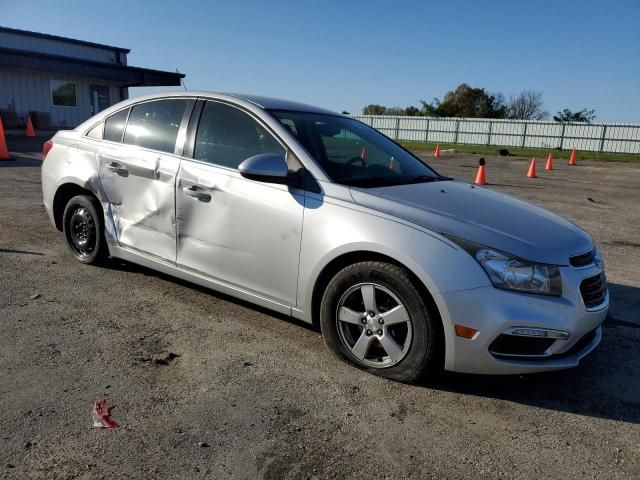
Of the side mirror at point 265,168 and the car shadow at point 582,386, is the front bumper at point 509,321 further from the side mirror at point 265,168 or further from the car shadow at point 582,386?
the side mirror at point 265,168

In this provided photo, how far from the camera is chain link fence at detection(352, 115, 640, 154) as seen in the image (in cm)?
Answer: 3209

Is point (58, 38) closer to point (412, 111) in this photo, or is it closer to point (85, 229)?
point (85, 229)

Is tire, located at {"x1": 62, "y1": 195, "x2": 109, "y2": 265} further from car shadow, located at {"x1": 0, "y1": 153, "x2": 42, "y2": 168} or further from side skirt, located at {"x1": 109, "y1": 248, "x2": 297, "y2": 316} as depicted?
car shadow, located at {"x1": 0, "y1": 153, "x2": 42, "y2": 168}

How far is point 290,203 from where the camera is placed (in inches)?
131

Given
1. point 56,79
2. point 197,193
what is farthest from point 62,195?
point 56,79

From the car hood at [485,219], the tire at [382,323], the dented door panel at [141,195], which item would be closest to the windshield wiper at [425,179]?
the car hood at [485,219]

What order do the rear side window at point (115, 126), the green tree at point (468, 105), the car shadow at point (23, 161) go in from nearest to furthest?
the rear side window at point (115, 126)
the car shadow at point (23, 161)
the green tree at point (468, 105)

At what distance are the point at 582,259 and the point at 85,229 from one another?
4.17 meters

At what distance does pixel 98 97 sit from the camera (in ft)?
87.8

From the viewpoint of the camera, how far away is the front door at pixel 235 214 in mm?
3367

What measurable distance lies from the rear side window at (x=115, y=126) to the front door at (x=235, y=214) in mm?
1003

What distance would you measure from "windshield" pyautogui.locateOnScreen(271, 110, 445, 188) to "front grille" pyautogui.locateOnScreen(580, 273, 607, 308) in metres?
1.36

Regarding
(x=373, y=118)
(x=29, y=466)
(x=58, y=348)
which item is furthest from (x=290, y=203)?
(x=373, y=118)

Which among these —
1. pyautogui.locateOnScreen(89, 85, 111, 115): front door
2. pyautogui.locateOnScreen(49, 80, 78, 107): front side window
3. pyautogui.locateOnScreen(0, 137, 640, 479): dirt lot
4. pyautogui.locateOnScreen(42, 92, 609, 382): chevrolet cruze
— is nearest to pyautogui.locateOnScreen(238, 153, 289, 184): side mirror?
pyautogui.locateOnScreen(42, 92, 609, 382): chevrolet cruze
